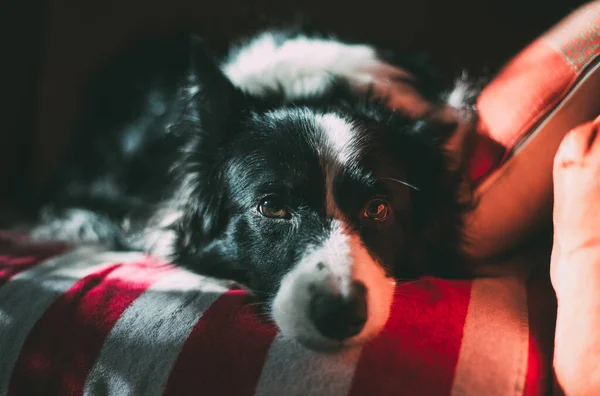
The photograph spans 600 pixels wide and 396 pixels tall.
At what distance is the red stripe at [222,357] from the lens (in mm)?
1009

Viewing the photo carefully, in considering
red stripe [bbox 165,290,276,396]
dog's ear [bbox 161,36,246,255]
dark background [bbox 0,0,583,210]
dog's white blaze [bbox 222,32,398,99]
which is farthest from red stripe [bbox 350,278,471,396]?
dark background [bbox 0,0,583,210]

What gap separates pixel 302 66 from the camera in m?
1.89

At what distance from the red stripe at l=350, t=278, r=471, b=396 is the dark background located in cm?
154

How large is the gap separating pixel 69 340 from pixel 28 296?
0.68 feet

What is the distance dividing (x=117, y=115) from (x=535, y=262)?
192cm

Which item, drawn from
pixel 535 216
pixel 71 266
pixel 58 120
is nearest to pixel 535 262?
pixel 535 216

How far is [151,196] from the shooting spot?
81.4 inches

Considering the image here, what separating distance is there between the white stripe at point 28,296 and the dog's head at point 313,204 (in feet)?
1.17

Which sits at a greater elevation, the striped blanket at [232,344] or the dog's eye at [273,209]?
the dog's eye at [273,209]

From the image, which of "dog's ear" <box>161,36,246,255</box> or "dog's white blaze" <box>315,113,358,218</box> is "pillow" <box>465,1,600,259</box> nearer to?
"dog's white blaze" <box>315,113,358,218</box>

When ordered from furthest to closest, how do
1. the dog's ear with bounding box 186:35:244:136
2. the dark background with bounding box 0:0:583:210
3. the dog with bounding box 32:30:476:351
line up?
the dark background with bounding box 0:0:583:210
the dog's ear with bounding box 186:35:244:136
the dog with bounding box 32:30:476:351

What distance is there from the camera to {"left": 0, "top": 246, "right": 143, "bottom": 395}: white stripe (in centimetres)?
116

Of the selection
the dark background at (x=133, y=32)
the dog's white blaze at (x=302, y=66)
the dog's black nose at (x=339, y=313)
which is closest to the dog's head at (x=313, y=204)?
the dog's black nose at (x=339, y=313)

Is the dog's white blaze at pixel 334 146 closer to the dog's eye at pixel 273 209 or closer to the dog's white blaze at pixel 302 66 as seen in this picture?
the dog's eye at pixel 273 209
